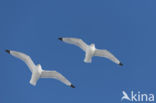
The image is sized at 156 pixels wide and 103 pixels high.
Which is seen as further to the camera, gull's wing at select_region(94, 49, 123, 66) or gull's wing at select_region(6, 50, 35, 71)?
gull's wing at select_region(94, 49, 123, 66)

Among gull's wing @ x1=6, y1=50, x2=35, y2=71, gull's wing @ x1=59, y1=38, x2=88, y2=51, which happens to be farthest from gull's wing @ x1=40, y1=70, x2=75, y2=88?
gull's wing @ x1=59, y1=38, x2=88, y2=51

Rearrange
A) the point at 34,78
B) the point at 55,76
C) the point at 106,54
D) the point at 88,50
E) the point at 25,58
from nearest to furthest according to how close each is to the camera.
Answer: the point at 34,78 → the point at 25,58 → the point at 55,76 → the point at 88,50 → the point at 106,54

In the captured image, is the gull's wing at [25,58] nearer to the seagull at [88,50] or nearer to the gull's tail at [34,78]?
the gull's tail at [34,78]

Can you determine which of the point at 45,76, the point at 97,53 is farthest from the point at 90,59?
the point at 45,76

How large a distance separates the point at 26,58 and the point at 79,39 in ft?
15.5

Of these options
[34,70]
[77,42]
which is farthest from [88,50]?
[34,70]

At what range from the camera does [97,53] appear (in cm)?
4244

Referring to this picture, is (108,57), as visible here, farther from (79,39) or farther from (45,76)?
(45,76)

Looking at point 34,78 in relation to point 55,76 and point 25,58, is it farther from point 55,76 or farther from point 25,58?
point 55,76

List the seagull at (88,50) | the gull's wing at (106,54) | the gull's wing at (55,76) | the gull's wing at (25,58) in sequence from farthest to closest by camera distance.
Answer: the gull's wing at (106,54), the seagull at (88,50), the gull's wing at (55,76), the gull's wing at (25,58)

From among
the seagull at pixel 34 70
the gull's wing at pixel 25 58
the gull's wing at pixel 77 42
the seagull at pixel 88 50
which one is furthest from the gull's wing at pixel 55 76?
the gull's wing at pixel 77 42

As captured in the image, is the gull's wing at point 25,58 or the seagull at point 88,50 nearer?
the gull's wing at point 25,58

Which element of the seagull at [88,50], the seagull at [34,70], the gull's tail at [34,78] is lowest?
the gull's tail at [34,78]

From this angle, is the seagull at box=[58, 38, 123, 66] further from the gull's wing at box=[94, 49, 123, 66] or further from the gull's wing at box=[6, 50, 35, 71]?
the gull's wing at box=[6, 50, 35, 71]
